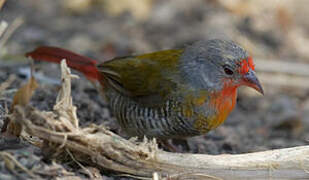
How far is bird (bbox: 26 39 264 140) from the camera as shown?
12.8 ft

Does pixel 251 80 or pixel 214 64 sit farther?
pixel 214 64

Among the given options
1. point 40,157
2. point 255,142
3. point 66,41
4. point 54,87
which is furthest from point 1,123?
point 66,41

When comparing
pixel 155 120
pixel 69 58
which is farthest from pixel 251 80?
pixel 69 58

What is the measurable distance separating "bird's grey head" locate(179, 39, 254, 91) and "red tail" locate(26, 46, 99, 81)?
3.12 ft

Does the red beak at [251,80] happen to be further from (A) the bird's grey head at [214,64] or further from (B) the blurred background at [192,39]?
(B) the blurred background at [192,39]

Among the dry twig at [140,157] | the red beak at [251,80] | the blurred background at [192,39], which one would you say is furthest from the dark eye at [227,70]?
the blurred background at [192,39]

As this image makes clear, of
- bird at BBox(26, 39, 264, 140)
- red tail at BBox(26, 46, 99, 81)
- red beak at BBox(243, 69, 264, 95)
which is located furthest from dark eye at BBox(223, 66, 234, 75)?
red tail at BBox(26, 46, 99, 81)

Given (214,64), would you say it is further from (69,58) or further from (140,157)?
(69,58)

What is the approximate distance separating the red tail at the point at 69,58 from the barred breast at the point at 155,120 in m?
0.54

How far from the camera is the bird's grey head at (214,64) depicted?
3930 mm

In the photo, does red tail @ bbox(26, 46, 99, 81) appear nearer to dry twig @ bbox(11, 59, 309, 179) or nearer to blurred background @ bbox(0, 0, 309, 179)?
blurred background @ bbox(0, 0, 309, 179)

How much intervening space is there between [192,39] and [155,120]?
325 cm

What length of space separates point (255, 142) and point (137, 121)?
4.88 ft

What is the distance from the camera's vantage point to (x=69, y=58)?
460 cm
